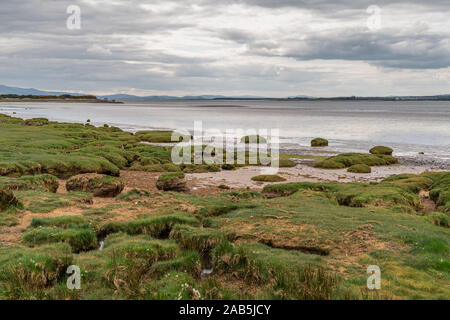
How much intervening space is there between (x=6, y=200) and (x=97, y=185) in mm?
7446

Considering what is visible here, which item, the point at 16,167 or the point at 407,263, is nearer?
the point at 407,263

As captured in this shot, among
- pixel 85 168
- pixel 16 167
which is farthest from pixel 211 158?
pixel 16 167

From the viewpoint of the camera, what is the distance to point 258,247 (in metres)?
13.4

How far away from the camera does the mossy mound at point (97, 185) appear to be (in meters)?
24.3

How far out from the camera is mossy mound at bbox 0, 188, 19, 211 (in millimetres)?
17172

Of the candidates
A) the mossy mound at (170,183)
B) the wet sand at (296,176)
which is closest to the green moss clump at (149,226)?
the mossy mound at (170,183)

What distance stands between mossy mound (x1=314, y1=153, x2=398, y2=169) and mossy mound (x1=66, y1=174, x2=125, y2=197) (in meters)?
30.3

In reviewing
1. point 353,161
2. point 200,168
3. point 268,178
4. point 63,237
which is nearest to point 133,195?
point 63,237

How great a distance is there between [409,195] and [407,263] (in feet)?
44.4

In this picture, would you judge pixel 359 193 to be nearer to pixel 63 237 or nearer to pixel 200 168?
pixel 63 237

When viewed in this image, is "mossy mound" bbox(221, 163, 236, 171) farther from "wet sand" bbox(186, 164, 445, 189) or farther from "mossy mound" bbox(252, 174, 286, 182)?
"mossy mound" bbox(252, 174, 286, 182)

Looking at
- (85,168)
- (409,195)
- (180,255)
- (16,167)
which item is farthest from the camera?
(85,168)

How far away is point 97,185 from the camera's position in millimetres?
24531
